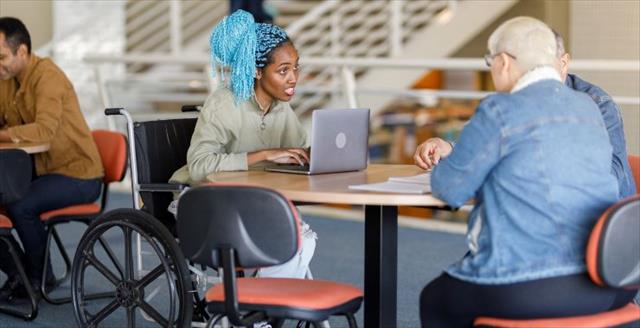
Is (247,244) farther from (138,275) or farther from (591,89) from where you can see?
(591,89)

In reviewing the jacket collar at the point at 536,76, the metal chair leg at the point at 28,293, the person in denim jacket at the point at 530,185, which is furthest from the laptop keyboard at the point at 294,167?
the metal chair leg at the point at 28,293

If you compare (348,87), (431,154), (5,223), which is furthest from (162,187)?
(348,87)

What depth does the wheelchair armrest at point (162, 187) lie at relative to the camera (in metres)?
3.22

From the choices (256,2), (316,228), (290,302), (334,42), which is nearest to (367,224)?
(290,302)

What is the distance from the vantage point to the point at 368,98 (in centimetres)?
823

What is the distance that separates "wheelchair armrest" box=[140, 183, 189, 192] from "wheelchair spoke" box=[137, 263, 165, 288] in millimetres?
269

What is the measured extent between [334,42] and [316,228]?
3.03 m

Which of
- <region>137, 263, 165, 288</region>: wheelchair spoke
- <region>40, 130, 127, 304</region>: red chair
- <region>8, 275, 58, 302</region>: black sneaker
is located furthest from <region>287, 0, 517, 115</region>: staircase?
<region>137, 263, 165, 288</region>: wheelchair spoke

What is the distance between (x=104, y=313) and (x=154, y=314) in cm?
20

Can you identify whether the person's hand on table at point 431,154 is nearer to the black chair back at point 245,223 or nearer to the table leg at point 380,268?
the table leg at point 380,268

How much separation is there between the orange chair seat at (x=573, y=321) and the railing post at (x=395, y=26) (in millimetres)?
5878

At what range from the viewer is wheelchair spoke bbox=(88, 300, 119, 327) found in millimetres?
3201

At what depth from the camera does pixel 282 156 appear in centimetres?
316

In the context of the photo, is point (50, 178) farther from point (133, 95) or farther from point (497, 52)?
point (133, 95)
